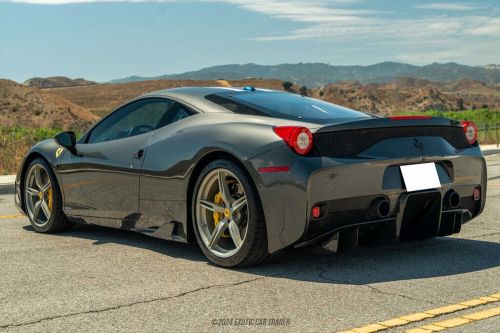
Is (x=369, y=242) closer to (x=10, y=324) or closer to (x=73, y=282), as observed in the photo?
(x=73, y=282)

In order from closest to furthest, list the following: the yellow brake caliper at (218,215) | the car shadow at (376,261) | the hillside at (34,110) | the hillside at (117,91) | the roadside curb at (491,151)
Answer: the car shadow at (376,261) < the yellow brake caliper at (218,215) < the roadside curb at (491,151) < the hillside at (34,110) < the hillside at (117,91)

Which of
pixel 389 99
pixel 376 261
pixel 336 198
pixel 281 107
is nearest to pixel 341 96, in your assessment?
Answer: pixel 389 99

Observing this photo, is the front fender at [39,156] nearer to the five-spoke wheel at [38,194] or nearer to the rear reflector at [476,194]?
the five-spoke wheel at [38,194]

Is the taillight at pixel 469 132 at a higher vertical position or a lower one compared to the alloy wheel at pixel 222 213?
higher

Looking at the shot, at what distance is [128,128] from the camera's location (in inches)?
278

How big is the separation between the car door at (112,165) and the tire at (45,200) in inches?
6.2

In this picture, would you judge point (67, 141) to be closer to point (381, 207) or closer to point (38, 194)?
point (38, 194)

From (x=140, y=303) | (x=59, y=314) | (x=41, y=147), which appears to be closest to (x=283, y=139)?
(x=140, y=303)

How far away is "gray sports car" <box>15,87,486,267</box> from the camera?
211 inches

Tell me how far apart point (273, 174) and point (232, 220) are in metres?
0.58

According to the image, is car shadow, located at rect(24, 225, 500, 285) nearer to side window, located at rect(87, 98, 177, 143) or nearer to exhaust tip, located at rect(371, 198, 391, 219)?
exhaust tip, located at rect(371, 198, 391, 219)

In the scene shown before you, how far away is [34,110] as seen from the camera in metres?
102

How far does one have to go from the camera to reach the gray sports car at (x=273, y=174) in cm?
536

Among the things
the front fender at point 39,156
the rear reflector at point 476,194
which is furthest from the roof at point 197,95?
the rear reflector at point 476,194
